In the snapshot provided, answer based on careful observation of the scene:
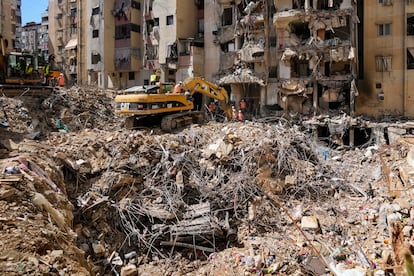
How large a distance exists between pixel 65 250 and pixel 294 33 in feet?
73.9

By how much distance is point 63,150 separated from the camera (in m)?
10.6

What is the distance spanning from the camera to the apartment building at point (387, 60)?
2355 cm

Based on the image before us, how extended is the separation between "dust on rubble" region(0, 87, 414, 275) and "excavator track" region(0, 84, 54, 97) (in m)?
1.57

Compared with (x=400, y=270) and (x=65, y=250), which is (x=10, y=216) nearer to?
(x=65, y=250)

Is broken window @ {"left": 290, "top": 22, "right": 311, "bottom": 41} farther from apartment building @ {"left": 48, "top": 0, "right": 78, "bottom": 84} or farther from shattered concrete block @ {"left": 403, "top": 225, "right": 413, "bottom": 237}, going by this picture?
apartment building @ {"left": 48, "top": 0, "right": 78, "bottom": 84}

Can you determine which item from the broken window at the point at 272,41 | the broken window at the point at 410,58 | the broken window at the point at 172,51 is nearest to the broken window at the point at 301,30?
the broken window at the point at 272,41

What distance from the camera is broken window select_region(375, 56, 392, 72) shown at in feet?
79.1

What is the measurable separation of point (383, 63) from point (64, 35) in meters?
33.3

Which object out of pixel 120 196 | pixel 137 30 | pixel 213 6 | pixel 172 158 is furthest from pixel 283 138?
pixel 137 30

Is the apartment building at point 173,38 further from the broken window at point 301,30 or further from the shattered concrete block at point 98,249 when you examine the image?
the shattered concrete block at point 98,249

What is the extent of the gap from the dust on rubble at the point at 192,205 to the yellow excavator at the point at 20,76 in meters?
1.73

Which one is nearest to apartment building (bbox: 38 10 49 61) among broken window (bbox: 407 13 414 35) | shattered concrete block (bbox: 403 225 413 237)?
broken window (bbox: 407 13 414 35)

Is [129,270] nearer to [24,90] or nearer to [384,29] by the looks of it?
[24,90]

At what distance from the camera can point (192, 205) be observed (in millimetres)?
9789
